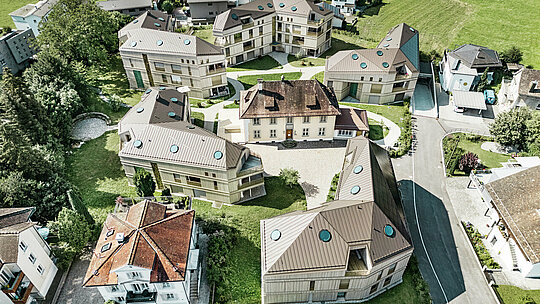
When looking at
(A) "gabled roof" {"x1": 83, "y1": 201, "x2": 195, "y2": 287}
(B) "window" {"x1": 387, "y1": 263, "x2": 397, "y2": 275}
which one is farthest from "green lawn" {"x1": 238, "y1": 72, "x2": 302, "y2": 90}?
(B) "window" {"x1": 387, "y1": 263, "x2": 397, "y2": 275}

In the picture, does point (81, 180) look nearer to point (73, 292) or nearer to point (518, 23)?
point (73, 292)

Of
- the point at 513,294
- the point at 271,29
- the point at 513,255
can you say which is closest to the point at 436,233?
the point at 513,255

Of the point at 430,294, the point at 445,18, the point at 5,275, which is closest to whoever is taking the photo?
the point at 5,275

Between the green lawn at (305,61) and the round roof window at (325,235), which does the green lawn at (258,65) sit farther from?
the round roof window at (325,235)

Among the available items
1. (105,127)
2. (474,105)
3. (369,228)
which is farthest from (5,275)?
(474,105)

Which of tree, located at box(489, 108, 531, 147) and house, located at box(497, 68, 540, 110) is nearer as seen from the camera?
tree, located at box(489, 108, 531, 147)

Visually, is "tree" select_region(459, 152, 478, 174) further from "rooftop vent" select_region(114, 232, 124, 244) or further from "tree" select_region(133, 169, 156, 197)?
"rooftop vent" select_region(114, 232, 124, 244)

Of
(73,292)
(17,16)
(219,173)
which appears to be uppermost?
(17,16)
